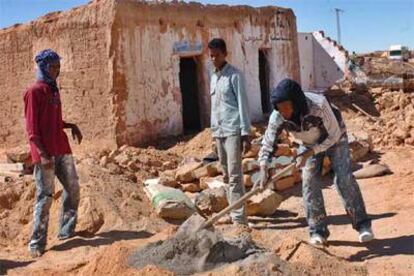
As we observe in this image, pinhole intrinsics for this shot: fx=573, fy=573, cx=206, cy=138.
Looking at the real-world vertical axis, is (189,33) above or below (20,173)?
above

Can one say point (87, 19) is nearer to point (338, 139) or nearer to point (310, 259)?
point (338, 139)

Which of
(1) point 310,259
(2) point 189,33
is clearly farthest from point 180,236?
(2) point 189,33

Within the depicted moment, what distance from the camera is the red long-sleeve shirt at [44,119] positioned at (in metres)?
5.07

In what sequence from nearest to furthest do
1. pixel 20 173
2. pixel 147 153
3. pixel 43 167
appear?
pixel 43 167 < pixel 20 173 < pixel 147 153

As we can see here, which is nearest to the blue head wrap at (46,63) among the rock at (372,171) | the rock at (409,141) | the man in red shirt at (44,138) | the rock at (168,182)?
the man in red shirt at (44,138)

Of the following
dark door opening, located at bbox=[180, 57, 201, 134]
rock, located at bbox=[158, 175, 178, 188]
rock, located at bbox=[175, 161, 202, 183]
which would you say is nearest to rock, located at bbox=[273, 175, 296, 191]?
rock, located at bbox=[175, 161, 202, 183]

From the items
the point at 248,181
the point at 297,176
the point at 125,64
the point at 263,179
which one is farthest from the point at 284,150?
the point at 125,64

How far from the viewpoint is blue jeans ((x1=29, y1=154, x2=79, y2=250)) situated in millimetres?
5152

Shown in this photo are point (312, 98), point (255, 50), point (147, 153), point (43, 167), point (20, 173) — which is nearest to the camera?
point (312, 98)

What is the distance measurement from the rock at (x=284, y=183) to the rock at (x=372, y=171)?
1.07 m

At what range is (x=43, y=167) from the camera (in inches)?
201

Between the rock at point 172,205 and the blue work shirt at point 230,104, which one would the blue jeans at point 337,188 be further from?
the rock at point 172,205

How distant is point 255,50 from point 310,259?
417 inches

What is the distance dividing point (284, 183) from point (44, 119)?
3598mm
